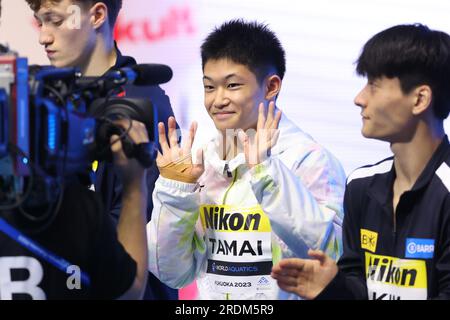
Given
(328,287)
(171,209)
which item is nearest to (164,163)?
(171,209)

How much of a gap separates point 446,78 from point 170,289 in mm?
1001

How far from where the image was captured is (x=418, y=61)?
6.76 ft

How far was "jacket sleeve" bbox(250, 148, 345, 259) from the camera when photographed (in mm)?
Answer: 2082

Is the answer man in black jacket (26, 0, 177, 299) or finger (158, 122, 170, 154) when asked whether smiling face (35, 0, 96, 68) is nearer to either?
man in black jacket (26, 0, 177, 299)

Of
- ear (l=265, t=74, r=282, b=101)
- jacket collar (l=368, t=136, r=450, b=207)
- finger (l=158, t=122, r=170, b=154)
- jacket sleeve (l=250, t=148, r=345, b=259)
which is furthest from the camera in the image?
ear (l=265, t=74, r=282, b=101)

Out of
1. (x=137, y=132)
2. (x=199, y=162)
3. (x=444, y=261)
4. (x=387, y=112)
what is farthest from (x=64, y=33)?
(x=444, y=261)

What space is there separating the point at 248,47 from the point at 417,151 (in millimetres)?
652

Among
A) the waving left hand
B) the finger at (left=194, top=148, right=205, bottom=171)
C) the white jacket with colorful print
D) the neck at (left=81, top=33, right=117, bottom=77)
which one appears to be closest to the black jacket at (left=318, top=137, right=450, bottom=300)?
the white jacket with colorful print

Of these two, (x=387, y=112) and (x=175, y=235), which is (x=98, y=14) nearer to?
(x=175, y=235)

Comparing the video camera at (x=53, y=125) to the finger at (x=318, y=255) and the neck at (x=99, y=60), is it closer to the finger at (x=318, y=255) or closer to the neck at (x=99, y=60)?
the finger at (x=318, y=255)

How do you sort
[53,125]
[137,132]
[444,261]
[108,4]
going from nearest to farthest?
[53,125] < [137,132] < [444,261] < [108,4]

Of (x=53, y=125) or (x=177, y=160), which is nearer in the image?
(x=53, y=125)

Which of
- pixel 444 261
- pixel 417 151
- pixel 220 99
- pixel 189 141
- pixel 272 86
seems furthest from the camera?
pixel 272 86

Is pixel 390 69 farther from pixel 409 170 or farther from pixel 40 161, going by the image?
pixel 40 161
